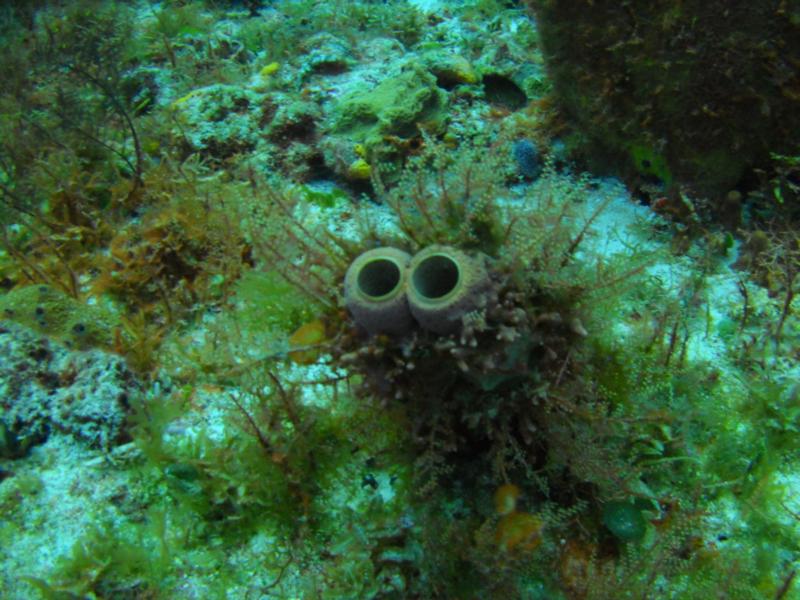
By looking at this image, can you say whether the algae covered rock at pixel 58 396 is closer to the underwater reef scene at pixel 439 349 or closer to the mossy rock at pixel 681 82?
the underwater reef scene at pixel 439 349

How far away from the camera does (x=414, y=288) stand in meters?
2.03

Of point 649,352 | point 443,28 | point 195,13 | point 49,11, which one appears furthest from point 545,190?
point 49,11

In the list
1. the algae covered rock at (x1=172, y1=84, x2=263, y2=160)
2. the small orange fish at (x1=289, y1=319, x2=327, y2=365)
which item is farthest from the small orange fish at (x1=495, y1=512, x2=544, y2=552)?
the algae covered rock at (x1=172, y1=84, x2=263, y2=160)

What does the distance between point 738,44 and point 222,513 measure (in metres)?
4.67

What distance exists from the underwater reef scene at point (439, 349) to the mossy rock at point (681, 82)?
0.02 m

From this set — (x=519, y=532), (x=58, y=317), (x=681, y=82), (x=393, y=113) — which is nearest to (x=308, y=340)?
(x=519, y=532)

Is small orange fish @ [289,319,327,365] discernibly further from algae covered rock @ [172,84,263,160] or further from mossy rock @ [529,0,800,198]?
mossy rock @ [529,0,800,198]

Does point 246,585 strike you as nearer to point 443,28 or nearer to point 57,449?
point 57,449

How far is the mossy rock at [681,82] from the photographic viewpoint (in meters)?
3.46

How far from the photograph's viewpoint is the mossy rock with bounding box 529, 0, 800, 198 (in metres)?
3.46

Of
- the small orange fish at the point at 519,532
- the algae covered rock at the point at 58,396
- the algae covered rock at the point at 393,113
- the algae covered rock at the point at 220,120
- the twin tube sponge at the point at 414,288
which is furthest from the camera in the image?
the algae covered rock at the point at 220,120

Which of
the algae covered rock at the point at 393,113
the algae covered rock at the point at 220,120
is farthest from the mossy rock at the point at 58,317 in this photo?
the algae covered rock at the point at 393,113

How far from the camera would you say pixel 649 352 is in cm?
314

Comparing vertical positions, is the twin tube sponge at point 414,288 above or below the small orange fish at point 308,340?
above
